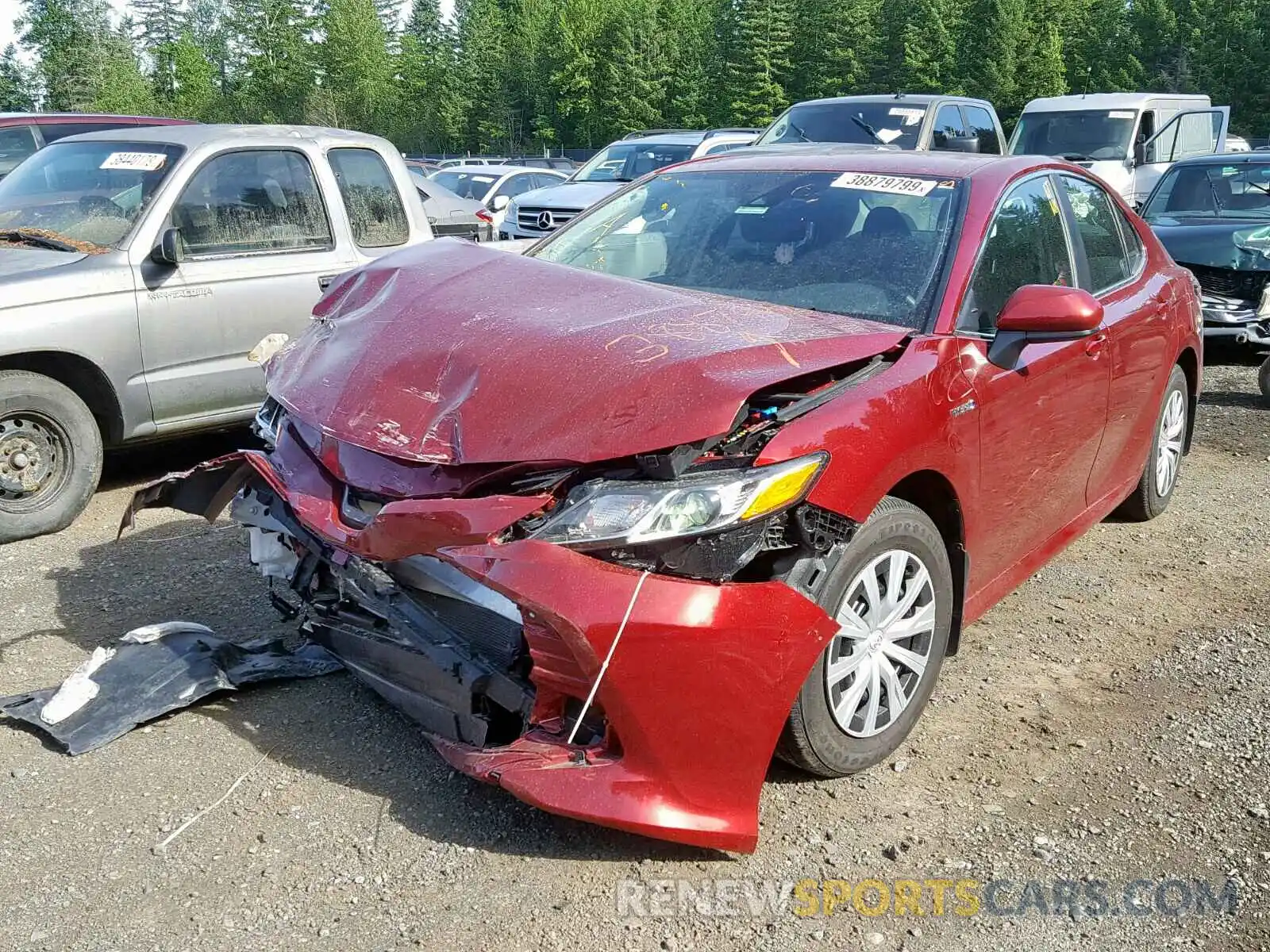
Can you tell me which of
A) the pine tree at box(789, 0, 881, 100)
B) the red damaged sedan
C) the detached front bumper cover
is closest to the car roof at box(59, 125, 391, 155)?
the red damaged sedan

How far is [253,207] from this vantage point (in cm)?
621

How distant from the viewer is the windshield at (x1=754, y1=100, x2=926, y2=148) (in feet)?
39.7

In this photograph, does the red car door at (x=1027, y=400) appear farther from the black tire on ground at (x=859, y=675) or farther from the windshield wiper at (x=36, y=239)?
the windshield wiper at (x=36, y=239)

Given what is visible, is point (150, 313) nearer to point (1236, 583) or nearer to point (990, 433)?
point (990, 433)

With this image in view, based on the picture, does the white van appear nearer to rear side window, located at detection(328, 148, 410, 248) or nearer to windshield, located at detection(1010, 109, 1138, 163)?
windshield, located at detection(1010, 109, 1138, 163)

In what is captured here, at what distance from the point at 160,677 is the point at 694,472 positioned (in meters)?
1.89

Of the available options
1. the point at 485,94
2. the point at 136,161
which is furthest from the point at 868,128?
the point at 485,94

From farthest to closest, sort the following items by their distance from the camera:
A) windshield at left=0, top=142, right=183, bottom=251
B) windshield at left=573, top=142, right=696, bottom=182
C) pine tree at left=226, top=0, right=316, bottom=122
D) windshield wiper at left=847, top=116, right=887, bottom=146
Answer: pine tree at left=226, top=0, right=316, bottom=122, windshield at left=573, top=142, right=696, bottom=182, windshield wiper at left=847, top=116, right=887, bottom=146, windshield at left=0, top=142, right=183, bottom=251

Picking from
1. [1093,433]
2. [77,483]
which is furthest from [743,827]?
[77,483]

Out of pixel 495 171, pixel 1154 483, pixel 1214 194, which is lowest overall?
pixel 495 171

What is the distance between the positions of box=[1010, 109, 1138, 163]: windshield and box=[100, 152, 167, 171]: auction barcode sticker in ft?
41.8

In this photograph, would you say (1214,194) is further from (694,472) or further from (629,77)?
(629,77)

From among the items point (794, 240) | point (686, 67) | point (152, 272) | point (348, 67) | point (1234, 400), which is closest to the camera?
point (794, 240)

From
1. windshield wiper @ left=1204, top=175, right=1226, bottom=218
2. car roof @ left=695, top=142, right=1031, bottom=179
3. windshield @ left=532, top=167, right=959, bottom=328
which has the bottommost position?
windshield wiper @ left=1204, top=175, right=1226, bottom=218
